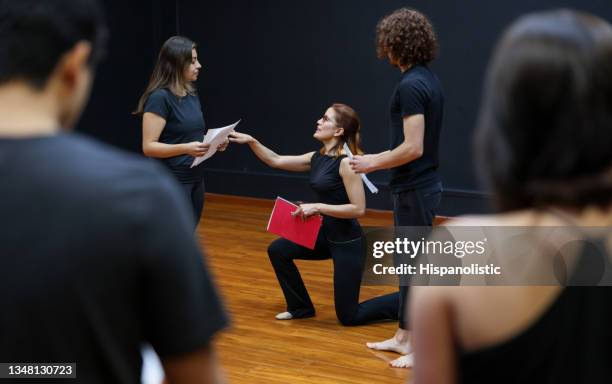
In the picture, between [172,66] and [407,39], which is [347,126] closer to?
[407,39]

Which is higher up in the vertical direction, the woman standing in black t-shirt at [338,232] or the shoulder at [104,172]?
the shoulder at [104,172]

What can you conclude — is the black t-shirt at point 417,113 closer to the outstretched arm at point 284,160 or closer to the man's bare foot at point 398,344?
the man's bare foot at point 398,344

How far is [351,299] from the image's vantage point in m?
4.70

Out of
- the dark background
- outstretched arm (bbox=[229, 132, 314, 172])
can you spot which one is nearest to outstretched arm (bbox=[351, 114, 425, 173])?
outstretched arm (bbox=[229, 132, 314, 172])

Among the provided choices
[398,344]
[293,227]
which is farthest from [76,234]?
[293,227]

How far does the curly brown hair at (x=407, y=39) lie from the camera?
13.0ft

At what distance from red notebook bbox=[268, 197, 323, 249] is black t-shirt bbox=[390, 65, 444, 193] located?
2.07 ft

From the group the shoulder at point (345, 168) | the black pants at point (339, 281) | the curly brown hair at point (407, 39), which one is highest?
the curly brown hair at point (407, 39)

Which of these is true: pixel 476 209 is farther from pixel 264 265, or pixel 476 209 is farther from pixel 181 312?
pixel 181 312

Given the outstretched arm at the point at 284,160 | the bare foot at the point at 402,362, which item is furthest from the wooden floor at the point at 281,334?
the outstretched arm at the point at 284,160

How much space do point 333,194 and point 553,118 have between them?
364cm

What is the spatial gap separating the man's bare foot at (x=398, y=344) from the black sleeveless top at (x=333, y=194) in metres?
0.58

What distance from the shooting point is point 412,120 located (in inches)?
154

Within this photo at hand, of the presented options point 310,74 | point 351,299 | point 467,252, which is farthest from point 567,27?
point 310,74
